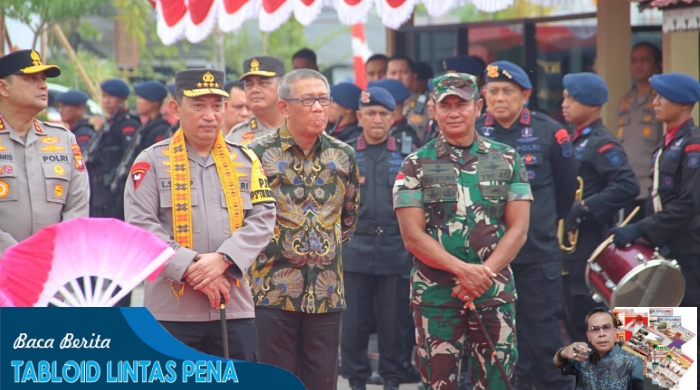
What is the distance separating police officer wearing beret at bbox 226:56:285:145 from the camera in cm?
790

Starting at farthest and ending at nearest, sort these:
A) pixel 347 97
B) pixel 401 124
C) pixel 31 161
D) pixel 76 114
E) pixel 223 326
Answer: pixel 76 114, pixel 347 97, pixel 401 124, pixel 31 161, pixel 223 326

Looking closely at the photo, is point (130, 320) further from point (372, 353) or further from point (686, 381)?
point (372, 353)

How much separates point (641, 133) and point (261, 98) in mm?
3698

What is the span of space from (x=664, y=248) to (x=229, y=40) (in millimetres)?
19535

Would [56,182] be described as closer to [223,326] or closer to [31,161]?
[31,161]

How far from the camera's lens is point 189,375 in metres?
3.74

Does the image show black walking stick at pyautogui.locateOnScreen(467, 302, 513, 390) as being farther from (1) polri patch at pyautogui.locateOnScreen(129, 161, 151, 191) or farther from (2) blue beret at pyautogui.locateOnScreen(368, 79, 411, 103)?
(2) blue beret at pyautogui.locateOnScreen(368, 79, 411, 103)

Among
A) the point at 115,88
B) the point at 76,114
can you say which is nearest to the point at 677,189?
the point at 115,88

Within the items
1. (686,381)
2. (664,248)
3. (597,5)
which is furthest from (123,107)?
(686,381)

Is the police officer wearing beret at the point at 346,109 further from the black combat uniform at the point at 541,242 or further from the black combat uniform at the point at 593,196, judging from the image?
the black combat uniform at the point at 593,196

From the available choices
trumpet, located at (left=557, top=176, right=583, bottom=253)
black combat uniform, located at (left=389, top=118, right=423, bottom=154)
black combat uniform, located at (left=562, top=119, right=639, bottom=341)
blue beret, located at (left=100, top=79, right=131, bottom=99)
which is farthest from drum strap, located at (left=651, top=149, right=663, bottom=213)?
blue beret, located at (left=100, top=79, right=131, bottom=99)

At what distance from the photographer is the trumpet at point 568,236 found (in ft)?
26.2

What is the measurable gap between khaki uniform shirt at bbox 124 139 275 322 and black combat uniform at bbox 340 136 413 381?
2668mm

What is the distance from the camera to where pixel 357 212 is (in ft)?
21.1
